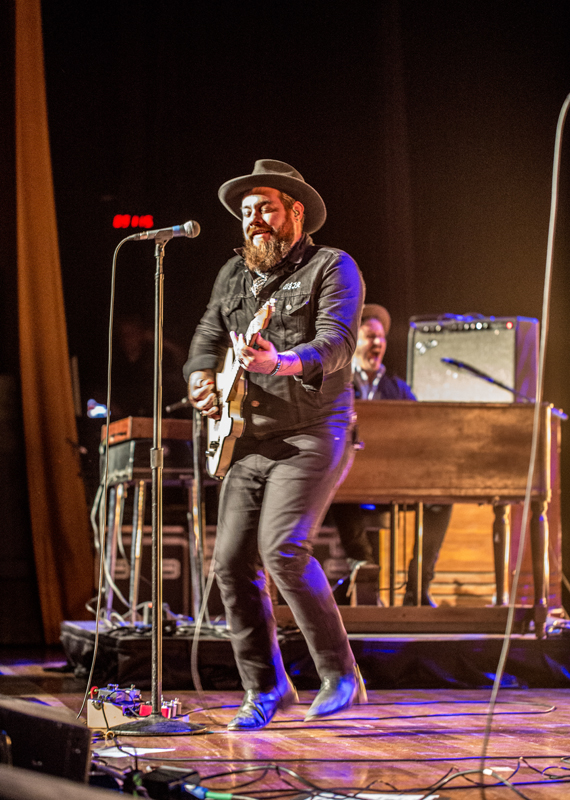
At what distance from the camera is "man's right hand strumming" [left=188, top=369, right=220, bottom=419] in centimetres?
332

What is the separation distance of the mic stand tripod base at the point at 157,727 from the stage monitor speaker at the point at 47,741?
102 cm

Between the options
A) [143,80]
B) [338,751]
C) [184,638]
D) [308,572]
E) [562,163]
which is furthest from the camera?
[143,80]

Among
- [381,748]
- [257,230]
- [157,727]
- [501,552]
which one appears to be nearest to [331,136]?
[501,552]

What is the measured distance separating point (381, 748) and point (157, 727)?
0.78 metres

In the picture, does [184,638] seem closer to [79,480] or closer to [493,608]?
[493,608]

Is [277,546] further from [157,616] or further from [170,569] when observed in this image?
[170,569]

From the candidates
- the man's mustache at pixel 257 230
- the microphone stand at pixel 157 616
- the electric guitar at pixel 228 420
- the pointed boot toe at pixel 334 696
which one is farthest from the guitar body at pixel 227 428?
the pointed boot toe at pixel 334 696

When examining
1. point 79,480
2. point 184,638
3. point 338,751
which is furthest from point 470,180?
point 338,751

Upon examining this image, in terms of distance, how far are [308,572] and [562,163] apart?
473 cm

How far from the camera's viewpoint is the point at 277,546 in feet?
10.0

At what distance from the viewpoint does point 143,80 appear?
7293 mm

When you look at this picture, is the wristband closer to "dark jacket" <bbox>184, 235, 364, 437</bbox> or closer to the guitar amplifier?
"dark jacket" <bbox>184, 235, 364, 437</bbox>

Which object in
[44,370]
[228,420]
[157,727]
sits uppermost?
[44,370]

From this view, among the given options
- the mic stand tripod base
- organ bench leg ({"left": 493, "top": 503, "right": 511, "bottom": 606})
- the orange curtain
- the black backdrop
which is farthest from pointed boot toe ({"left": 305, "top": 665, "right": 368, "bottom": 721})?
the black backdrop
